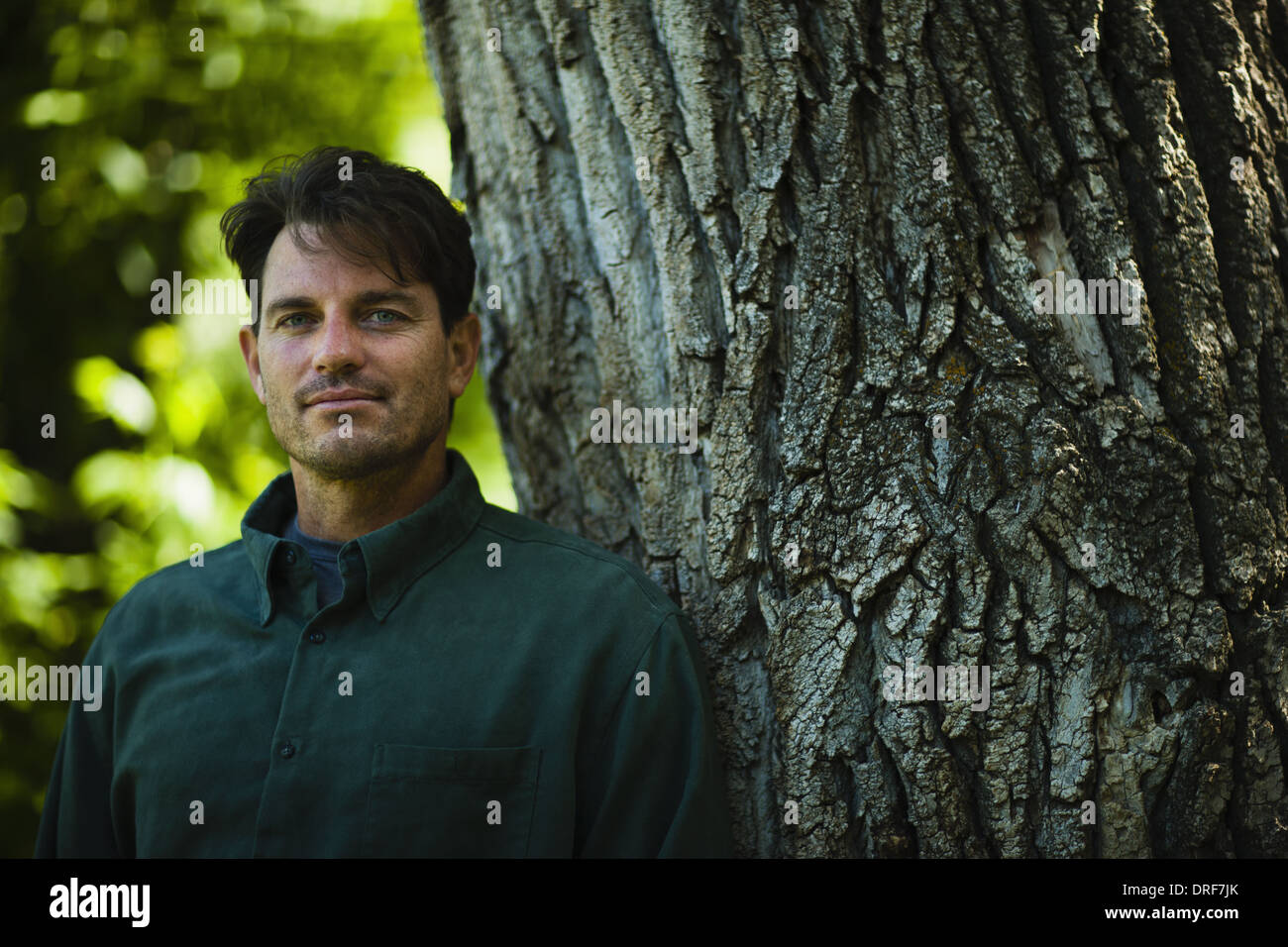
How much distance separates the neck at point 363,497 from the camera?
2.04 meters

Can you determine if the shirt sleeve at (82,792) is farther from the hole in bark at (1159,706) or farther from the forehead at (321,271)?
the hole in bark at (1159,706)

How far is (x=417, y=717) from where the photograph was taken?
1.78 m

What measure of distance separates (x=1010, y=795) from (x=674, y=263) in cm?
123

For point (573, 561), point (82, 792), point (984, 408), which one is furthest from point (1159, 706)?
point (82, 792)

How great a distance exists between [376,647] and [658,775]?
598 millimetres

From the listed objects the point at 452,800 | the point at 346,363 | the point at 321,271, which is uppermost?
the point at 321,271

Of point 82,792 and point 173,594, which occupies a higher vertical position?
point 173,594

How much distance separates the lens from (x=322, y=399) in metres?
1.92

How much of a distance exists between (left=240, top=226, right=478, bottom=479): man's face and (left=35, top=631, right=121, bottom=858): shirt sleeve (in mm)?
734

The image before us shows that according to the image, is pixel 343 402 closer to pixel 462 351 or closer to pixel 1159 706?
pixel 462 351

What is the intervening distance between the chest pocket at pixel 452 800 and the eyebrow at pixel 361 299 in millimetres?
901

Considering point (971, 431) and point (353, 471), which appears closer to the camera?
point (971, 431)
